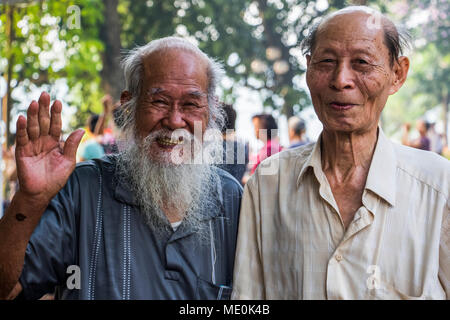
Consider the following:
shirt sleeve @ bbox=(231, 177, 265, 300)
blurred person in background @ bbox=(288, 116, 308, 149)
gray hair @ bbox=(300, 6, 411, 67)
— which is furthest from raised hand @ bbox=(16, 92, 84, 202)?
blurred person in background @ bbox=(288, 116, 308, 149)

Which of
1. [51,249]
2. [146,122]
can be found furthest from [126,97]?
[51,249]

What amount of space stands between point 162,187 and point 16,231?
0.79m

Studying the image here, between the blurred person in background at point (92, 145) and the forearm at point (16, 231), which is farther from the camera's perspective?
the blurred person in background at point (92, 145)

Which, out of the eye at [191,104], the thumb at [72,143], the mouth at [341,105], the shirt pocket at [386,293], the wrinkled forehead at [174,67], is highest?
the wrinkled forehead at [174,67]

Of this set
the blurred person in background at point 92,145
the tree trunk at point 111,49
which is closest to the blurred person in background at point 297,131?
the blurred person in background at point 92,145

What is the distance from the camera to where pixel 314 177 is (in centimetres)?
221

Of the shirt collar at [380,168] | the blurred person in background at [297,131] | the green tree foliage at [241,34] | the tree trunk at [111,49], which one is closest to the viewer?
the shirt collar at [380,168]

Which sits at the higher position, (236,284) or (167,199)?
(167,199)

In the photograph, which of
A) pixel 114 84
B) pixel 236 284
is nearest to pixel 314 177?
pixel 236 284

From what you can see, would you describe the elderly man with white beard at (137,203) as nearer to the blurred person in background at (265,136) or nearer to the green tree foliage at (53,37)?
the blurred person in background at (265,136)

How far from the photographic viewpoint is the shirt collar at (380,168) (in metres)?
2.04

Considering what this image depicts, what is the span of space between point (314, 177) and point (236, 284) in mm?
570

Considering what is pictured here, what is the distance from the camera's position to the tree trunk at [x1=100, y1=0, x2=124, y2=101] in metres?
10.5
